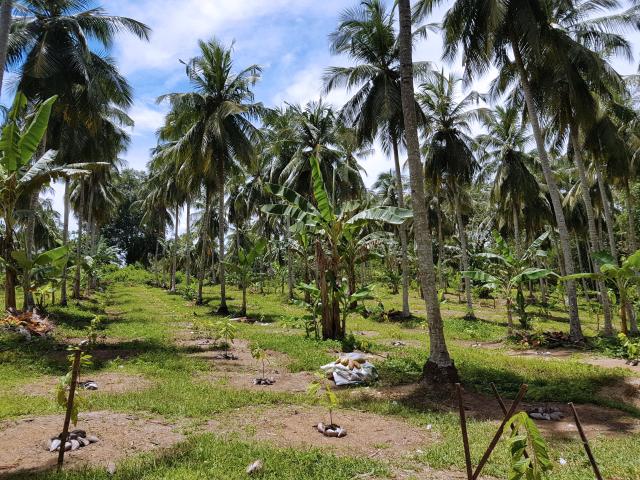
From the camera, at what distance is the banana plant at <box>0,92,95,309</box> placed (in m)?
10.8

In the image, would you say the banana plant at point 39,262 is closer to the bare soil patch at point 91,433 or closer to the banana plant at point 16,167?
the banana plant at point 16,167

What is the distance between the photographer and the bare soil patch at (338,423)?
5660 millimetres

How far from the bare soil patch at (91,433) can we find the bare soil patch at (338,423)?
2.85 ft

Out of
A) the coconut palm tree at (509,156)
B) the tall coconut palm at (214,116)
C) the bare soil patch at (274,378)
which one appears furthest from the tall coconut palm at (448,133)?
the bare soil patch at (274,378)

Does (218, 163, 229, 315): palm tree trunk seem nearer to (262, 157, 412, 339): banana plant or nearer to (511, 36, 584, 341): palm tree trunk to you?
(262, 157, 412, 339): banana plant

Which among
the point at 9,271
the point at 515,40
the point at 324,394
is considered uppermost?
the point at 515,40

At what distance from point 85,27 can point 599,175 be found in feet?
72.9

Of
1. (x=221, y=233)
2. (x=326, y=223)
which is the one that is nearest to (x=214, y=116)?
(x=221, y=233)

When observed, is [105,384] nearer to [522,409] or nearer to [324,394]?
[324,394]

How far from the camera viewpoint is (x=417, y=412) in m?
7.41

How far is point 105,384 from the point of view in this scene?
855 cm

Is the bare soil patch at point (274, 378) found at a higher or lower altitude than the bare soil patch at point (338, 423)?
higher

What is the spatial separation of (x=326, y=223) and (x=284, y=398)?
6109 millimetres

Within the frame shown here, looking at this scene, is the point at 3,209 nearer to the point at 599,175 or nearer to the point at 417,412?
the point at 417,412
